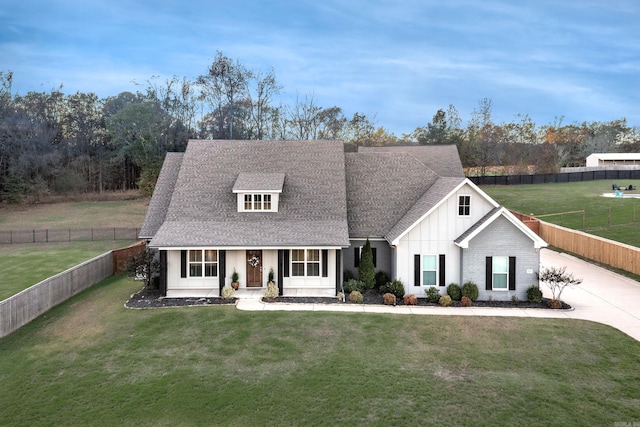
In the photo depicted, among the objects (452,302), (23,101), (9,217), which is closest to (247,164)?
(452,302)

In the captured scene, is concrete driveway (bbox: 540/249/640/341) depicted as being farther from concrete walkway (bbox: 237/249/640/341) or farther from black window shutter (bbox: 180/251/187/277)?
black window shutter (bbox: 180/251/187/277)

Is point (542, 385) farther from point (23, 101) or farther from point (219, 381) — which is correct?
point (23, 101)

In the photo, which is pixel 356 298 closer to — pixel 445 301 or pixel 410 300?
pixel 410 300

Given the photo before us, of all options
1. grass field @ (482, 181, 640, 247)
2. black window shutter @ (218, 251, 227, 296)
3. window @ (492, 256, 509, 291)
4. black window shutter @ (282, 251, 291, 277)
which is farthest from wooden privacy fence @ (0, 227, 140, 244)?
grass field @ (482, 181, 640, 247)

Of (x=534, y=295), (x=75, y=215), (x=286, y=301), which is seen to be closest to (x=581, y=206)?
(x=534, y=295)

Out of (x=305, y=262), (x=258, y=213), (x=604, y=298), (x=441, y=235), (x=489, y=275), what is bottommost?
(x=604, y=298)

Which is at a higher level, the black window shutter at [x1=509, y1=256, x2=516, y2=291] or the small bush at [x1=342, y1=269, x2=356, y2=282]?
the black window shutter at [x1=509, y1=256, x2=516, y2=291]

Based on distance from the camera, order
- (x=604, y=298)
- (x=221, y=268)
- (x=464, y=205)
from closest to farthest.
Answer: (x=604, y=298) < (x=464, y=205) < (x=221, y=268)
